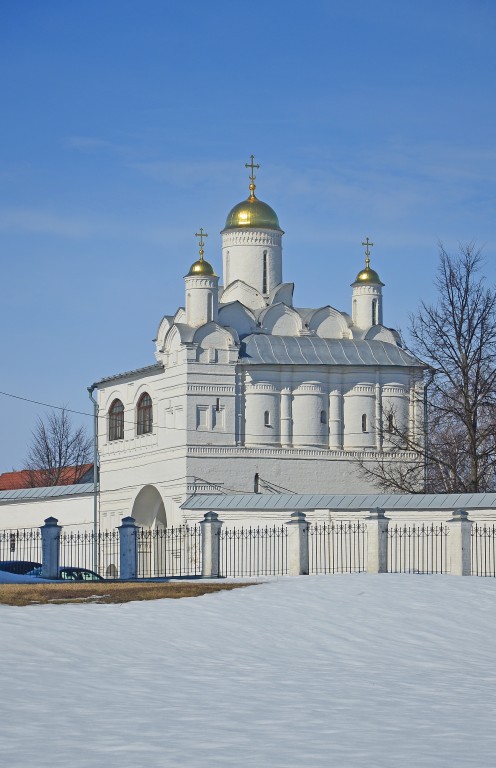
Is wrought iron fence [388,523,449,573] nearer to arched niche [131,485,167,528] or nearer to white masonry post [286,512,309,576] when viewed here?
white masonry post [286,512,309,576]

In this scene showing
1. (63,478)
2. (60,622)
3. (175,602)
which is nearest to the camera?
(60,622)

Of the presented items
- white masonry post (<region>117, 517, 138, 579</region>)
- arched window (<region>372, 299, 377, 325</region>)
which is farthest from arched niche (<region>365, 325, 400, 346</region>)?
white masonry post (<region>117, 517, 138, 579</region>)

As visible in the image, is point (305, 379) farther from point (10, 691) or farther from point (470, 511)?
point (10, 691)

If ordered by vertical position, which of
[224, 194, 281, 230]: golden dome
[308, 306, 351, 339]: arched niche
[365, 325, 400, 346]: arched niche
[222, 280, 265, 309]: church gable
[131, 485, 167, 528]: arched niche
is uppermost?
[224, 194, 281, 230]: golden dome

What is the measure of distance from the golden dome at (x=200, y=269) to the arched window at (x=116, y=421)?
226 inches

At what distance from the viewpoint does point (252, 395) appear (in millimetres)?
48969

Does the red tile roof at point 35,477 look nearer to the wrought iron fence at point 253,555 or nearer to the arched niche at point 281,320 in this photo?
the arched niche at point 281,320

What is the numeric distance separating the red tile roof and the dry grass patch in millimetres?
39571

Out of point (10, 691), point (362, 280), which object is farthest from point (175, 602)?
point (362, 280)

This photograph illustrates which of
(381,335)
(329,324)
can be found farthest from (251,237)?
(381,335)

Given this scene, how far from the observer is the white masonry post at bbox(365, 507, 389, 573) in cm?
2891

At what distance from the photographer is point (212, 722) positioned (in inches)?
540

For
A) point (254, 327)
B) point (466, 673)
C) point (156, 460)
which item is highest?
point (254, 327)

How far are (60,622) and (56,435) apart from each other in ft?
165
